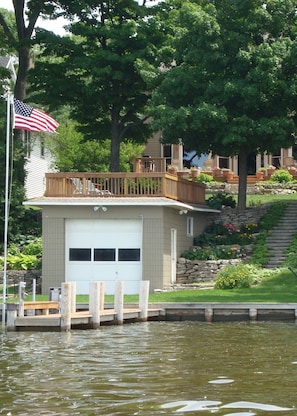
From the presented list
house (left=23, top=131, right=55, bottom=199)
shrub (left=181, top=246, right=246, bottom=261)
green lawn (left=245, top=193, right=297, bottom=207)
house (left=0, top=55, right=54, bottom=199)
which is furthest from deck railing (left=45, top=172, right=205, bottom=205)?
house (left=0, top=55, right=54, bottom=199)

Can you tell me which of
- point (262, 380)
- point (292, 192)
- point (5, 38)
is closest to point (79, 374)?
point (262, 380)

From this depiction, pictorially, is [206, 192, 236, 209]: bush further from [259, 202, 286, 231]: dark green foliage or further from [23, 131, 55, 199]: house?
[23, 131, 55, 199]: house

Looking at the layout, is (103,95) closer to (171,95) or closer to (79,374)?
(171,95)

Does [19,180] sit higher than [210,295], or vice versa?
[19,180]

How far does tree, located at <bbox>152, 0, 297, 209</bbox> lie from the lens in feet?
149

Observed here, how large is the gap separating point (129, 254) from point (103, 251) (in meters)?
1.07

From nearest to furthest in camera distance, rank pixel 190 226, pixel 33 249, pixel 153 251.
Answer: pixel 153 251, pixel 33 249, pixel 190 226

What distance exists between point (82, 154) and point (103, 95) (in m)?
15.6

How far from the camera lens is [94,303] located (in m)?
31.1

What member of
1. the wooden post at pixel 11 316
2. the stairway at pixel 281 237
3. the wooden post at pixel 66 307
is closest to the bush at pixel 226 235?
the stairway at pixel 281 237

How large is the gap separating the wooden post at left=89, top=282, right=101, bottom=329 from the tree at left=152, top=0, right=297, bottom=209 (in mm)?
15336

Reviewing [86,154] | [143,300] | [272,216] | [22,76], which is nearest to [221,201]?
[272,216]

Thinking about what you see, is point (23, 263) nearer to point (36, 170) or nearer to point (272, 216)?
point (272, 216)

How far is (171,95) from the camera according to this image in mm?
47250
